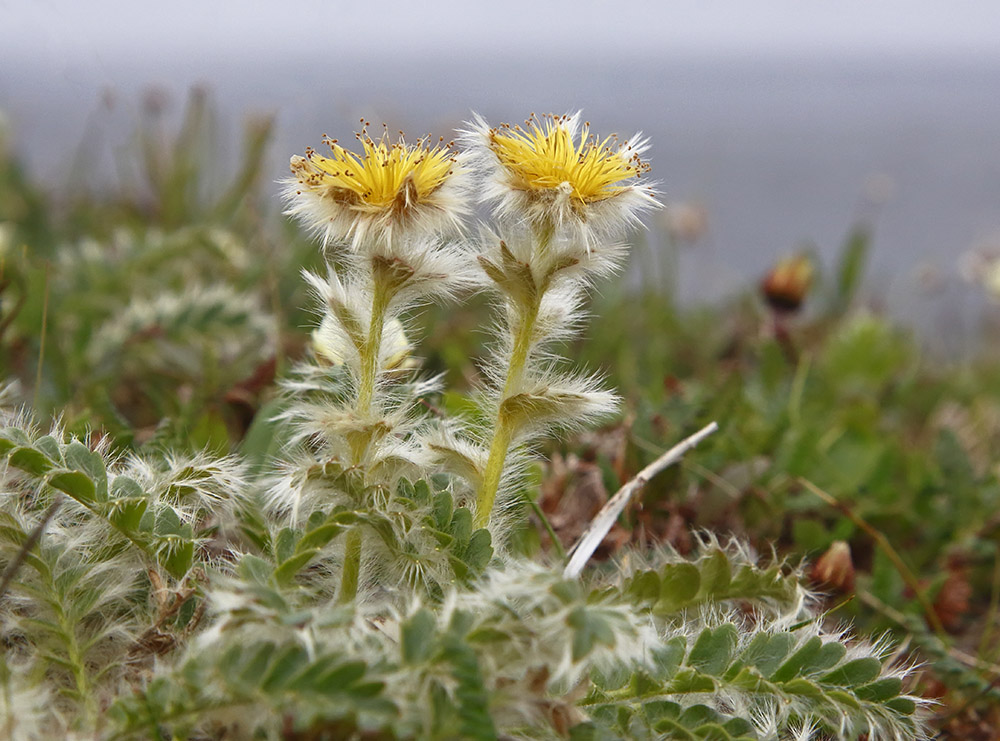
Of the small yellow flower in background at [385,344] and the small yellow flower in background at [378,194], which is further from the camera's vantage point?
the small yellow flower in background at [385,344]

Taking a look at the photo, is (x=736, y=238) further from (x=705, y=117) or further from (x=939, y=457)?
(x=939, y=457)

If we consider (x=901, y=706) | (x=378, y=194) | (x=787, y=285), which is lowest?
(x=901, y=706)

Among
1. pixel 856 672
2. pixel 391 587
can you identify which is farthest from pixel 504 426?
pixel 856 672

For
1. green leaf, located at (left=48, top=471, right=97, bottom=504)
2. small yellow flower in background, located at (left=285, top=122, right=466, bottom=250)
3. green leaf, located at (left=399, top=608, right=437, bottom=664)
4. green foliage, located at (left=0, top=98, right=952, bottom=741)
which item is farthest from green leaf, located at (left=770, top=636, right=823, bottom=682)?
green leaf, located at (left=48, top=471, right=97, bottom=504)

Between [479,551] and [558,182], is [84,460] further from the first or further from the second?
[558,182]

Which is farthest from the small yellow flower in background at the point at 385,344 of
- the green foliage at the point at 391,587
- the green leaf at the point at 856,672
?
the green leaf at the point at 856,672

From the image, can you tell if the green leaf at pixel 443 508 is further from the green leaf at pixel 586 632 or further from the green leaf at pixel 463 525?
the green leaf at pixel 586 632

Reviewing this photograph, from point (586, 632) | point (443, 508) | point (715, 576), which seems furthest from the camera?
point (715, 576)
